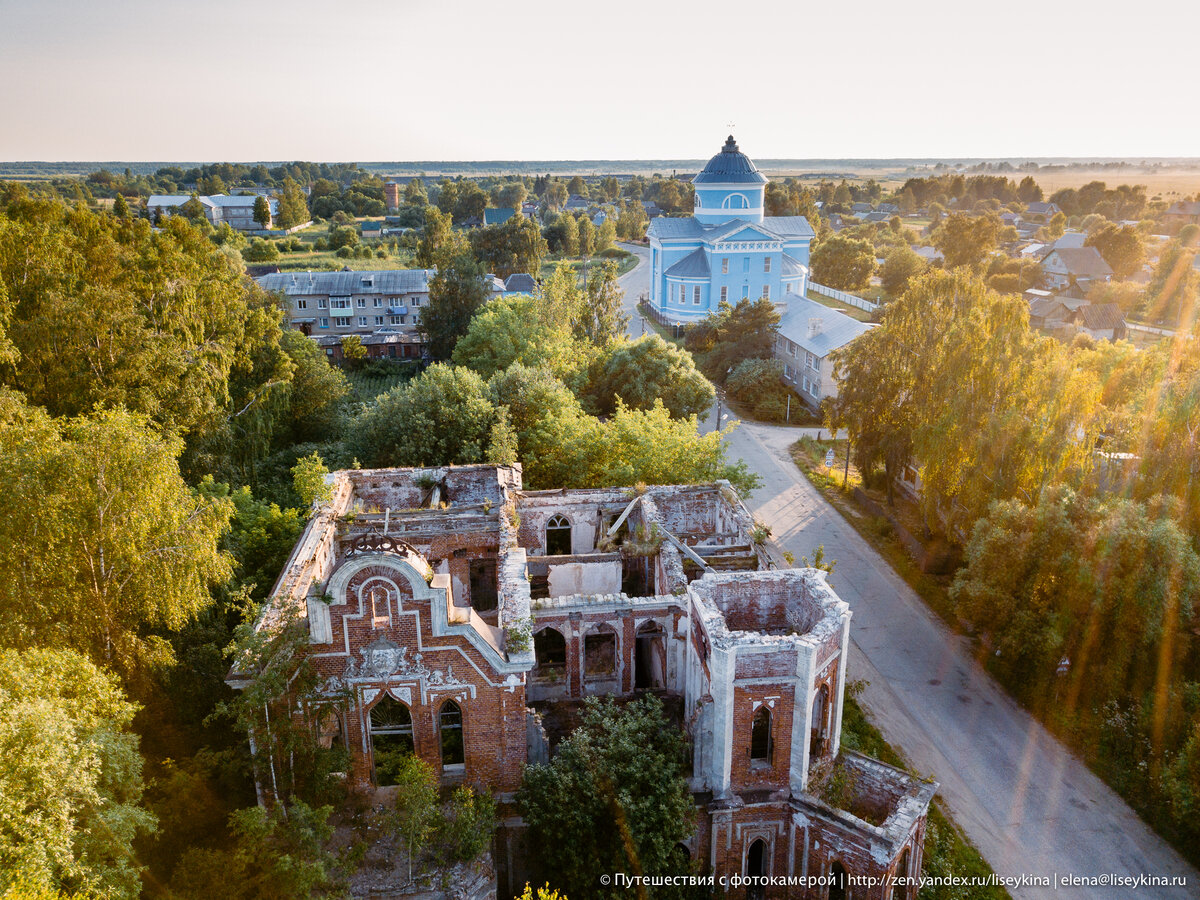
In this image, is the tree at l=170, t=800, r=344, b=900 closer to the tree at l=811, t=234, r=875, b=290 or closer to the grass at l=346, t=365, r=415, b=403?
the grass at l=346, t=365, r=415, b=403

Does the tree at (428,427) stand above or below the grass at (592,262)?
below

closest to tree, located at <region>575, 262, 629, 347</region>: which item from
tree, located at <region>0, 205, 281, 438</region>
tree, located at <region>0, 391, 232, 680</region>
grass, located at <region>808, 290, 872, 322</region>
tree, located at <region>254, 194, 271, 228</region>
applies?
grass, located at <region>808, 290, 872, 322</region>

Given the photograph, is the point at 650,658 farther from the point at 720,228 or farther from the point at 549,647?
the point at 720,228

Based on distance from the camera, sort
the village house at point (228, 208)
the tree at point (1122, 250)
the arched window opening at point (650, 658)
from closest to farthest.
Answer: the arched window opening at point (650, 658) < the tree at point (1122, 250) < the village house at point (228, 208)

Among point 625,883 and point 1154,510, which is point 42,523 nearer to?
point 625,883

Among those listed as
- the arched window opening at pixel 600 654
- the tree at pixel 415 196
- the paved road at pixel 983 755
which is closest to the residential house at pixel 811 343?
the paved road at pixel 983 755

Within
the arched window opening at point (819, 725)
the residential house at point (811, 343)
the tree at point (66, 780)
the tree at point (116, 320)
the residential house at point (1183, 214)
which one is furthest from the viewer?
the residential house at point (1183, 214)

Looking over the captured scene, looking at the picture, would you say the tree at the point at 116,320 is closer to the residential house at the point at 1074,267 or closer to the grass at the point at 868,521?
the grass at the point at 868,521
